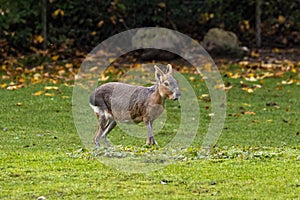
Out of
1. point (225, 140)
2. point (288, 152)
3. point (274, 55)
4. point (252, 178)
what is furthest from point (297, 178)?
point (274, 55)

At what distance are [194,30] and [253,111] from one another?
325 inches

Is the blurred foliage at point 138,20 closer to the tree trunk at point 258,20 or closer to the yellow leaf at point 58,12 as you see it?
the yellow leaf at point 58,12

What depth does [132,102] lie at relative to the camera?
31.4 ft

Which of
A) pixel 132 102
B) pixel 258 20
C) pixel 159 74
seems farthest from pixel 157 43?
pixel 159 74

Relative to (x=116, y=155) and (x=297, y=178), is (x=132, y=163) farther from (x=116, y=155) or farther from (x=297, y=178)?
(x=297, y=178)

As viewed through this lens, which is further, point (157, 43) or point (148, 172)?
point (157, 43)

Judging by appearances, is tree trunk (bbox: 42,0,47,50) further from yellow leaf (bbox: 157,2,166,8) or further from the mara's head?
the mara's head

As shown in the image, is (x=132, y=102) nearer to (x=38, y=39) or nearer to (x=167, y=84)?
(x=167, y=84)

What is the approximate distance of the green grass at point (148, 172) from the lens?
6.91m

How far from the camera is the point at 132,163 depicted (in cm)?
791

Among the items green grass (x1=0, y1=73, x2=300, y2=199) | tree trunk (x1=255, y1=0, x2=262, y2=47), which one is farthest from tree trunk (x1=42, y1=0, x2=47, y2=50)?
green grass (x1=0, y1=73, x2=300, y2=199)

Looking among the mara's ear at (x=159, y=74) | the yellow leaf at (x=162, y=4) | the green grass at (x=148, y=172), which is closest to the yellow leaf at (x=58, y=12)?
the yellow leaf at (x=162, y=4)

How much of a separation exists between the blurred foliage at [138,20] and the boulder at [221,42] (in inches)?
47.2

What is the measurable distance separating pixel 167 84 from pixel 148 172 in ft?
5.61
